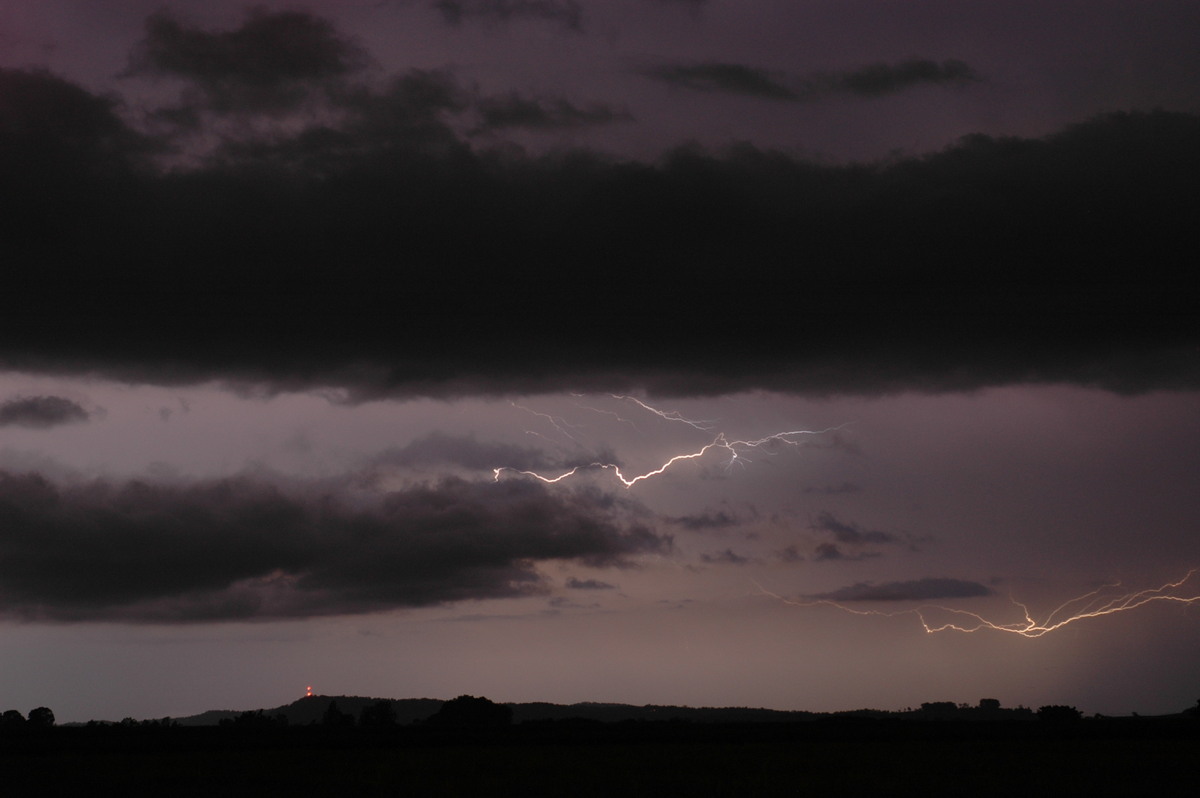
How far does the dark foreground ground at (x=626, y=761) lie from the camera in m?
40.4

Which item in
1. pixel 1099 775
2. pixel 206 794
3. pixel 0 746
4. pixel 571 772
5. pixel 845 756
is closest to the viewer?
pixel 206 794

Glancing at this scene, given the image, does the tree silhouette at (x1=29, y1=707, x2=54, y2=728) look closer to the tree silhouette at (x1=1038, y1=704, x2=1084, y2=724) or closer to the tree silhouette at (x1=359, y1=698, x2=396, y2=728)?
the tree silhouette at (x1=359, y1=698, x2=396, y2=728)

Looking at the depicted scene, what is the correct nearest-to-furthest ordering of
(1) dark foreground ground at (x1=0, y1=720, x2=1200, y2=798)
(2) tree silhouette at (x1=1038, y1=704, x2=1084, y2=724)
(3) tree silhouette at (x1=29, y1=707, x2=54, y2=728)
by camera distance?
1. (1) dark foreground ground at (x1=0, y1=720, x2=1200, y2=798)
2. (2) tree silhouette at (x1=1038, y1=704, x2=1084, y2=724)
3. (3) tree silhouette at (x1=29, y1=707, x2=54, y2=728)

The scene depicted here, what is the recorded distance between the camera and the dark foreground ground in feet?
133

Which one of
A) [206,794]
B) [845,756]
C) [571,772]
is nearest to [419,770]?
[571,772]

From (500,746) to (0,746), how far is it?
2779 centimetres

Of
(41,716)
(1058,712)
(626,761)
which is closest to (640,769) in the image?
(626,761)

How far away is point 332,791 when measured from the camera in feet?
134

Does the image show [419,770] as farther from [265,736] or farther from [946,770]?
[265,736]

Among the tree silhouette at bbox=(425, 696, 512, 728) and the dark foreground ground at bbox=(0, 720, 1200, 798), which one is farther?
the tree silhouette at bbox=(425, 696, 512, 728)

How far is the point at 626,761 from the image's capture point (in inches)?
2106

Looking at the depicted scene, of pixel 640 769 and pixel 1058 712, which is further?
pixel 1058 712

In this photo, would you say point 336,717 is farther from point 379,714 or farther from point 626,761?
point 626,761

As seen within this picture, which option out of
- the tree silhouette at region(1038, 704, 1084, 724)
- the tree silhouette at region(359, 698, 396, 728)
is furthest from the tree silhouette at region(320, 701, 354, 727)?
the tree silhouette at region(1038, 704, 1084, 724)
